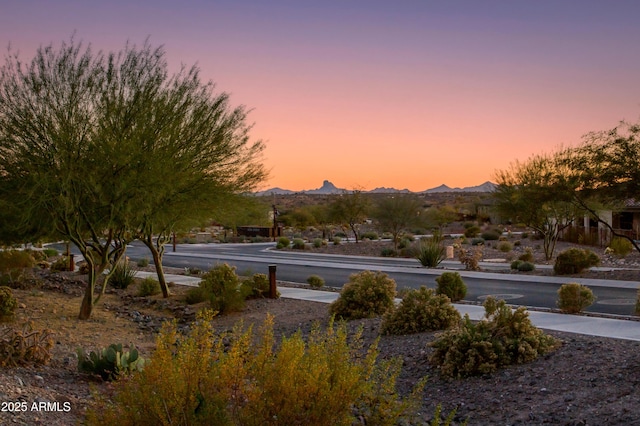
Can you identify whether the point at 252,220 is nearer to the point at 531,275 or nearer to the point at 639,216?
the point at 531,275

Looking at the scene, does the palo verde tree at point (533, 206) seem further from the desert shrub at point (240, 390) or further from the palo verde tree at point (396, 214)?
the desert shrub at point (240, 390)

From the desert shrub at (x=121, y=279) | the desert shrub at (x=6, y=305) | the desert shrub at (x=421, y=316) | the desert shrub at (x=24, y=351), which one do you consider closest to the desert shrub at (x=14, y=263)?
the desert shrub at (x=121, y=279)

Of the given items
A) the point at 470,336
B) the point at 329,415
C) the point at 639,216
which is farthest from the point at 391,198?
the point at 329,415

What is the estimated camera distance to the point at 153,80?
16.6 m

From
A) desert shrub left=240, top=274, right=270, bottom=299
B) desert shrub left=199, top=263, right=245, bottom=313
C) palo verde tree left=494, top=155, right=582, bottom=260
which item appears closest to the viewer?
desert shrub left=199, top=263, right=245, bottom=313

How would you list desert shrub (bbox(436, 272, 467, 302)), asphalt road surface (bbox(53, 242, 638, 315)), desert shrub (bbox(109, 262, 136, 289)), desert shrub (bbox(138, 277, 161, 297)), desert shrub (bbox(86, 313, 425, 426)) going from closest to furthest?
desert shrub (bbox(86, 313, 425, 426)), desert shrub (bbox(436, 272, 467, 302)), asphalt road surface (bbox(53, 242, 638, 315)), desert shrub (bbox(138, 277, 161, 297)), desert shrub (bbox(109, 262, 136, 289))

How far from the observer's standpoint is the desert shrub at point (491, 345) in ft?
33.7

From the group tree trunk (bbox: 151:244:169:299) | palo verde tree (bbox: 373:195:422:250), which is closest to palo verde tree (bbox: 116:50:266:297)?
tree trunk (bbox: 151:244:169:299)

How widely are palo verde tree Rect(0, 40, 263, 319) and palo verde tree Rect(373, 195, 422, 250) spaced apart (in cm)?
3365

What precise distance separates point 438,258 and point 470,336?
71.1ft

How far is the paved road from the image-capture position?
19234 millimetres

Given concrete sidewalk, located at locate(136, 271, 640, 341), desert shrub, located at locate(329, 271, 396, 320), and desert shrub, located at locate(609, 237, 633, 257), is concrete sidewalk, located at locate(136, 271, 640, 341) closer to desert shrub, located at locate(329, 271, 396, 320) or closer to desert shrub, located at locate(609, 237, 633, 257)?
desert shrub, located at locate(329, 271, 396, 320)

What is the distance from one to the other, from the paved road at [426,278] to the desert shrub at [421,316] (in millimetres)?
5465

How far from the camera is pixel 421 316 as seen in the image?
42.8 ft
